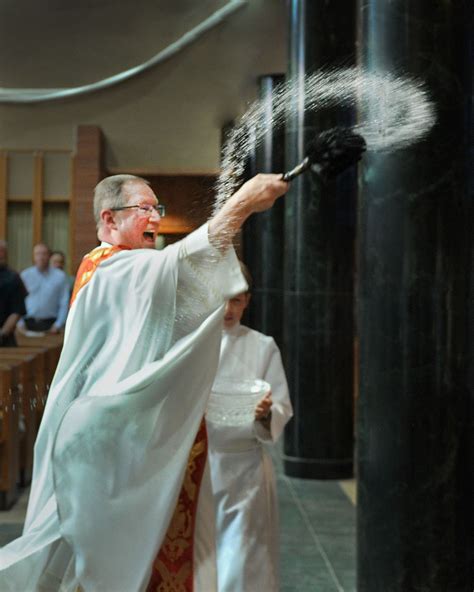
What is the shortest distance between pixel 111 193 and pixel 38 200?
293 cm

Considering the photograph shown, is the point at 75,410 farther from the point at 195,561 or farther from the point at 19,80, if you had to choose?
the point at 19,80

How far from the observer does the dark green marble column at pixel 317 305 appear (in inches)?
266

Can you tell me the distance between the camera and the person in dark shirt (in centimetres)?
532

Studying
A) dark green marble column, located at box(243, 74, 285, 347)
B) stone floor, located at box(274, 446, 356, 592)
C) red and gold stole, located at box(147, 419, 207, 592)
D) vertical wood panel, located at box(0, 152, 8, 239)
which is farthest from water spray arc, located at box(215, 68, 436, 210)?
dark green marble column, located at box(243, 74, 285, 347)

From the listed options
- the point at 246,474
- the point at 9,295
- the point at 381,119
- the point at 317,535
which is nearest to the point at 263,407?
the point at 246,474

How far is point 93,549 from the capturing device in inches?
96.7

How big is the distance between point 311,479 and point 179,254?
15.3 feet

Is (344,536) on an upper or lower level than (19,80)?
lower

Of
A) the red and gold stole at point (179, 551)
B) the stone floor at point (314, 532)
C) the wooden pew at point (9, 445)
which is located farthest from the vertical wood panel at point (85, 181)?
the stone floor at point (314, 532)

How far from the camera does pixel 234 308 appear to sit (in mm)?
3771

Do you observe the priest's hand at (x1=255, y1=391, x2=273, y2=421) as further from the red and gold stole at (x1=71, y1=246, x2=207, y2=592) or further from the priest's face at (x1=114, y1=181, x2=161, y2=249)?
the priest's face at (x1=114, y1=181, x2=161, y2=249)

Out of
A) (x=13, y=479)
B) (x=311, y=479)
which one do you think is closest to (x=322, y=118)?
(x=311, y=479)

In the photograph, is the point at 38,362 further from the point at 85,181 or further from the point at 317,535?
the point at 85,181

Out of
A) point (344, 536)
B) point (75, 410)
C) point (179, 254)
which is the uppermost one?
point (179, 254)
